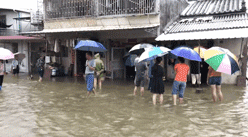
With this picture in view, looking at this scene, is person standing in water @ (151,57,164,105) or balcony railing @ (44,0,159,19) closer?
person standing in water @ (151,57,164,105)

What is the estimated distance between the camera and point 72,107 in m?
7.42

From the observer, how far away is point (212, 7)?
14.3m

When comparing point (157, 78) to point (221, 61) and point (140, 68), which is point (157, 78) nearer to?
point (140, 68)

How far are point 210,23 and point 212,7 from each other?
2732 millimetres

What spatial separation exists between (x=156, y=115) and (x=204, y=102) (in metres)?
2.55

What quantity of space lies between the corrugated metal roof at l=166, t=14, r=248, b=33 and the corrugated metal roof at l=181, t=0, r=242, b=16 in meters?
0.58

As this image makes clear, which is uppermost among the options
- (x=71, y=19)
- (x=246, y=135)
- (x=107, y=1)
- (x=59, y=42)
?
(x=107, y=1)

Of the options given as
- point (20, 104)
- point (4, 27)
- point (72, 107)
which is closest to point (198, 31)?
point (72, 107)

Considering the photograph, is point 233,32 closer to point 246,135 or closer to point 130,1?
point 130,1

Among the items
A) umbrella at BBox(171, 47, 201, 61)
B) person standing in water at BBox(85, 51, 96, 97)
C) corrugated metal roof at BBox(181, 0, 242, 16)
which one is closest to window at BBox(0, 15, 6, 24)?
corrugated metal roof at BBox(181, 0, 242, 16)

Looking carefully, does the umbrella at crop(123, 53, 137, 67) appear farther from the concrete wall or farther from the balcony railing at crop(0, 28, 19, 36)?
the balcony railing at crop(0, 28, 19, 36)

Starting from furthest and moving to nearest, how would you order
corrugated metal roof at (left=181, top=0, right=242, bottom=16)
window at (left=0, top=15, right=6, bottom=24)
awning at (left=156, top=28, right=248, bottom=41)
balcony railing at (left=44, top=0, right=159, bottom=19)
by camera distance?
window at (left=0, top=15, right=6, bottom=24), corrugated metal roof at (left=181, top=0, right=242, bottom=16), balcony railing at (left=44, top=0, right=159, bottom=19), awning at (left=156, top=28, right=248, bottom=41)

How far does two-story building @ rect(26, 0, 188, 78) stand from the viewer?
1233cm

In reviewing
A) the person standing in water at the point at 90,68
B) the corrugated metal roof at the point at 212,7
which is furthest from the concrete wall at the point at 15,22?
the person standing in water at the point at 90,68
